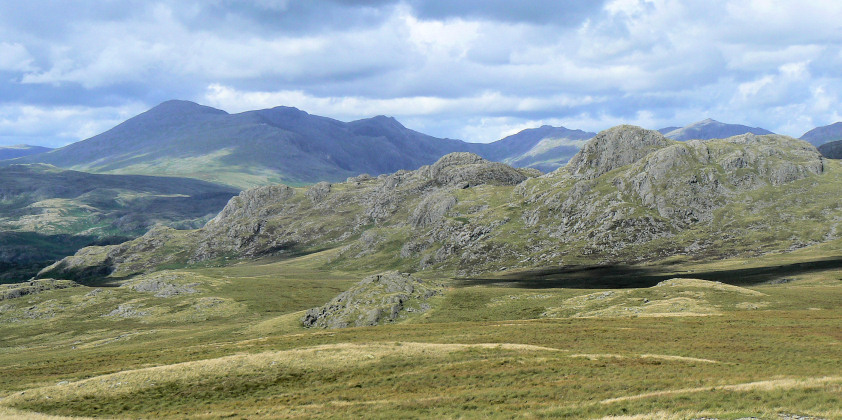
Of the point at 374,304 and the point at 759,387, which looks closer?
the point at 759,387

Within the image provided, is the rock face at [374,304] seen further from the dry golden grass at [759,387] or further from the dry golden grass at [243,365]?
the dry golden grass at [759,387]

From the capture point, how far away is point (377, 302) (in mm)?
139500

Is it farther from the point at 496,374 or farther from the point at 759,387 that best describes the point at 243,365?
the point at 759,387

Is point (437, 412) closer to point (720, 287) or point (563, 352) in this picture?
point (563, 352)

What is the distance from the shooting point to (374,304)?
455ft

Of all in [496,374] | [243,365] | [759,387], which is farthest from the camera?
[243,365]

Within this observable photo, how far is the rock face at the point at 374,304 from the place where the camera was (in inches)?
5212

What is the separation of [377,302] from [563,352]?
84.8 meters

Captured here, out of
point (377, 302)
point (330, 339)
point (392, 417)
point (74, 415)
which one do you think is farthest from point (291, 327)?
point (392, 417)

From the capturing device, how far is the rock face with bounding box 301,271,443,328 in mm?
132375

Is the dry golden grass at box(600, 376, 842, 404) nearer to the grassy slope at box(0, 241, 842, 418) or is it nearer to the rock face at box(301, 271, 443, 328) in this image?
the grassy slope at box(0, 241, 842, 418)

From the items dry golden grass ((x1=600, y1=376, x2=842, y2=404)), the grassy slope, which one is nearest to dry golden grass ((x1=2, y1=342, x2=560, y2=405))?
the grassy slope

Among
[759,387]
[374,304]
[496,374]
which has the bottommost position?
[374,304]

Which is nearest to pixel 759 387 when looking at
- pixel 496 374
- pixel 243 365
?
pixel 496 374
